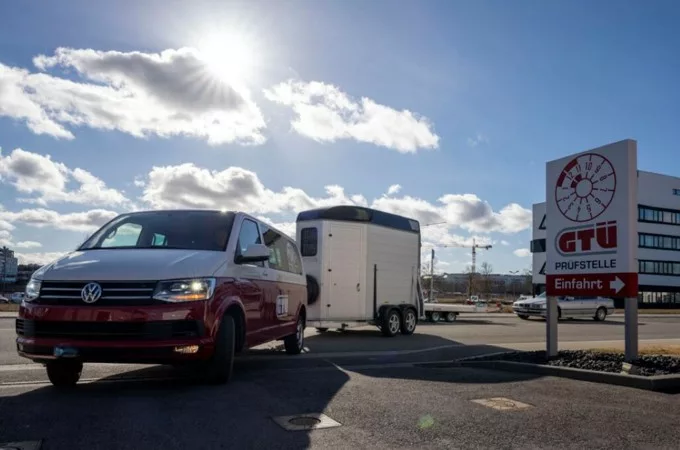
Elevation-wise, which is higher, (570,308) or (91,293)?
(91,293)

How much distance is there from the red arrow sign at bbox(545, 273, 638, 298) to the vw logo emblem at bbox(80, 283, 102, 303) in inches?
284

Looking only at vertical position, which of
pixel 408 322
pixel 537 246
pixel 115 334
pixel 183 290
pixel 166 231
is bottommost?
pixel 408 322

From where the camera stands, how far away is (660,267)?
72.0 meters

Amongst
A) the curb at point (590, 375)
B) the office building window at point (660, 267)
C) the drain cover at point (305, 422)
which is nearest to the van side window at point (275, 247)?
the curb at point (590, 375)

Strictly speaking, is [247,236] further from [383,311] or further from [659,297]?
[659,297]

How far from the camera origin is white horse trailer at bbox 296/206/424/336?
47.5 feet

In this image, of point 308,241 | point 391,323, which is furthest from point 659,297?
point 308,241

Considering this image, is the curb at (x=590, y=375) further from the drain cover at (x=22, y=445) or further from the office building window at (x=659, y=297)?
the office building window at (x=659, y=297)

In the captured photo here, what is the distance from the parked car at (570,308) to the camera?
95.8 feet

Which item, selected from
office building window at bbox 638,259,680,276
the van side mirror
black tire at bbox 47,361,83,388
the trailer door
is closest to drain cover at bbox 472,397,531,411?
the van side mirror

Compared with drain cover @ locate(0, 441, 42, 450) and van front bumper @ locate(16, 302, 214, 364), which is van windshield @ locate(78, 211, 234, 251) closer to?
van front bumper @ locate(16, 302, 214, 364)

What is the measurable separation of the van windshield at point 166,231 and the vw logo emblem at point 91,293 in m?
1.11

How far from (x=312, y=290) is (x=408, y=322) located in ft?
12.1

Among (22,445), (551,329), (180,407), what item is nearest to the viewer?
(22,445)
